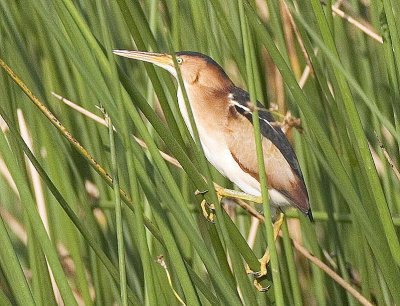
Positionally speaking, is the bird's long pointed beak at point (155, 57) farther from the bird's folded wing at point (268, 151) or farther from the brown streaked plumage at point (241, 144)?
the bird's folded wing at point (268, 151)

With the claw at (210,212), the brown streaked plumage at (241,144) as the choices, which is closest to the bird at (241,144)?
the brown streaked plumage at (241,144)

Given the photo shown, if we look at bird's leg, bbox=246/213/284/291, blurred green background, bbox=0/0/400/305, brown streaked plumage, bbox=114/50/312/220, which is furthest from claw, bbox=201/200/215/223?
brown streaked plumage, bbox=114/50/312/220

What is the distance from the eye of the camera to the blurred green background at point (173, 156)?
1.32 metres

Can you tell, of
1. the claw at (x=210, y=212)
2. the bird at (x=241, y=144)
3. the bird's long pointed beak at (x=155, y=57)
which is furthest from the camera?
the bird at (x=241, y=144)

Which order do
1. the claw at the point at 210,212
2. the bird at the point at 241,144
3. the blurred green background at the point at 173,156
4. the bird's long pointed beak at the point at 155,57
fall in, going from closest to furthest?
the blurred green background at the point at 173,156
the claw at the point at 210,212
the bird's long pointed beak at the point at 155,57
the bird at the point at 241,144

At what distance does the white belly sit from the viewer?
198cm

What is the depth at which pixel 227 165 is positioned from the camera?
6.51ft

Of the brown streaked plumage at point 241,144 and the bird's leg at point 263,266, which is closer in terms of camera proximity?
the bird's leg at point 263,266

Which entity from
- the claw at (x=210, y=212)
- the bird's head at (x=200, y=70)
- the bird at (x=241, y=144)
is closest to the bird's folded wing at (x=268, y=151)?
the bird at (x=241, y=144)

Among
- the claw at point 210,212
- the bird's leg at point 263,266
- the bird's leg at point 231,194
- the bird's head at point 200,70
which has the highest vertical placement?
the bird's head at point 200,70

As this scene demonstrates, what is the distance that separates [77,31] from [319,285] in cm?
96

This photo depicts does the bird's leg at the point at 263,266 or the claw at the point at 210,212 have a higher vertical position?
the claw at the point at 210,212

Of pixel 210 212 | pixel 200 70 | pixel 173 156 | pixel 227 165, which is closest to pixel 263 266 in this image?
pixel 210 212

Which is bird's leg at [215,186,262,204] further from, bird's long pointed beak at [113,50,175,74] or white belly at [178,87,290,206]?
bird's long pointed beak at [113,50,175,74]
